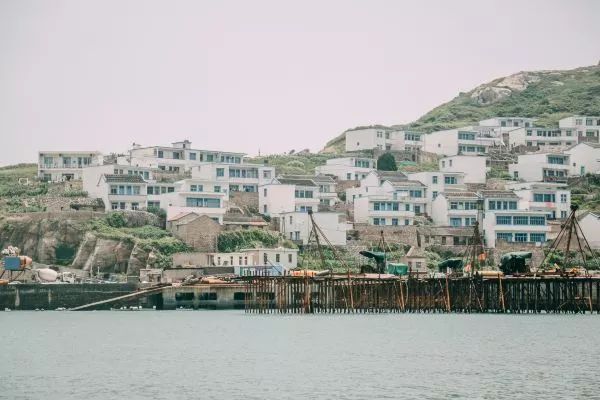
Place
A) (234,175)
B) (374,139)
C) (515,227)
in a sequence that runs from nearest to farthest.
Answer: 1. (515,227)
2. (234,175)
3. (374,139)

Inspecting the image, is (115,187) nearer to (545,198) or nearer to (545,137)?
(545,198)

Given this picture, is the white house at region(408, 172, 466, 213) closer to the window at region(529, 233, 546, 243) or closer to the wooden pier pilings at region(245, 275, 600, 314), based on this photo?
the window at region(529, 233, 546, 243)

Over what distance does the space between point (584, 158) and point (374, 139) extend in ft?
94.3

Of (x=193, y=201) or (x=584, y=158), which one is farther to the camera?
(x=584, y=158)

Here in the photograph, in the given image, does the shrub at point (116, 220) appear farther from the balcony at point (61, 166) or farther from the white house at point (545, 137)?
the white house at point (545, 137)

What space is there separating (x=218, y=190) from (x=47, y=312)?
28902 mm

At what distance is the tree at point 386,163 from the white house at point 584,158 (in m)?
22.6

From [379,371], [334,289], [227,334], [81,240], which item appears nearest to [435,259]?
[334,289]

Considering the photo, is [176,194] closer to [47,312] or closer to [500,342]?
[47,312]

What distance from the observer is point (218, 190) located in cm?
13262

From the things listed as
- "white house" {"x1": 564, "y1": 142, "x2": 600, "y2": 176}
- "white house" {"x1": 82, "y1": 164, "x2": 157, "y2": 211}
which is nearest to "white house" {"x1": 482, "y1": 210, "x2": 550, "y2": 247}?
"white house" {"x1": 564, "y1": 142, "x2": 600, "y2": 176}

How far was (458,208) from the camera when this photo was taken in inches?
5325

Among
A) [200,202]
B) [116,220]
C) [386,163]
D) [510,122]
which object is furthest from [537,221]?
[510,122]

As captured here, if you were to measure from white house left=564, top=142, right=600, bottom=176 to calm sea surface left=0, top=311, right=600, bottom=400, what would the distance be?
202ft
